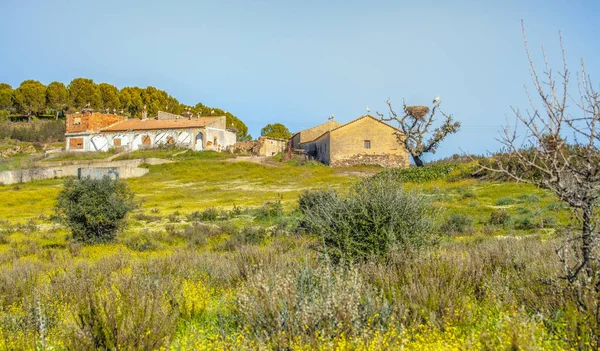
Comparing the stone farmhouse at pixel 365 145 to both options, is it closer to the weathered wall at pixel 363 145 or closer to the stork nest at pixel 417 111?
the weathered wall at pixel 363 145

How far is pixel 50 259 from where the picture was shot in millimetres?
Result: 14195

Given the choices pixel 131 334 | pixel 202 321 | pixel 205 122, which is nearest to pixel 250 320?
pixel 131 334

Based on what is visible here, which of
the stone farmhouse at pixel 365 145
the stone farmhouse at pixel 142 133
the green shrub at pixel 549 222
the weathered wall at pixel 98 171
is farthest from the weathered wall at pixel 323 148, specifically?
the green shrub at pixel 549 222

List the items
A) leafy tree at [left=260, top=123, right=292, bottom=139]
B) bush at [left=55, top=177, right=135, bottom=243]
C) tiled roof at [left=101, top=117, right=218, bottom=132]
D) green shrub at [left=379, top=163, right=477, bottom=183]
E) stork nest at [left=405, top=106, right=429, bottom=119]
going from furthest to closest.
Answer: leafy tree at [left=260, top=123, right=292, bottom=139] → tiled roof at [left=101, top=117, right=218, bottom=132] → stork nest at [left=405, top=106, right=429, bottom=119] → green shrub at [left=379, top=163, right=477, bottom=183] → bush at [left=55, top=177, right=135, bottom=243]

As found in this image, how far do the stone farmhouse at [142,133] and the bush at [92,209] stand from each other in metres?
38.9

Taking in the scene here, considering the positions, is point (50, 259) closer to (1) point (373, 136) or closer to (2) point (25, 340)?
(2) point (25, 340)

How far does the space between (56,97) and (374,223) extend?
87.5 m

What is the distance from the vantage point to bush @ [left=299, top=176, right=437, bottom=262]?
8961mm

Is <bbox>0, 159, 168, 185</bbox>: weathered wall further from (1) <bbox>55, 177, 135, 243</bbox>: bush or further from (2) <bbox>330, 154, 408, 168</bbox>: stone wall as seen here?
(1) <bbox>55, 177, 135, 243</bbox>: bush

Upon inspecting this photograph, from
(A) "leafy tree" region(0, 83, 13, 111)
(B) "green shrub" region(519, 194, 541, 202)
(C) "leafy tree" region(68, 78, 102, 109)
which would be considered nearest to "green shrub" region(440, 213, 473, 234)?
(B) "green shrub" region(519, 194, 541, 202)

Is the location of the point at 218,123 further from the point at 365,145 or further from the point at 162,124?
the point at 365,145

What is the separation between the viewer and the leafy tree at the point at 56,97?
85713 mm

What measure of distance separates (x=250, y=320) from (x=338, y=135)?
1788 inches

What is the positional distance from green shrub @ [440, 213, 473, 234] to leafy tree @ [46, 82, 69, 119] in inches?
3193
